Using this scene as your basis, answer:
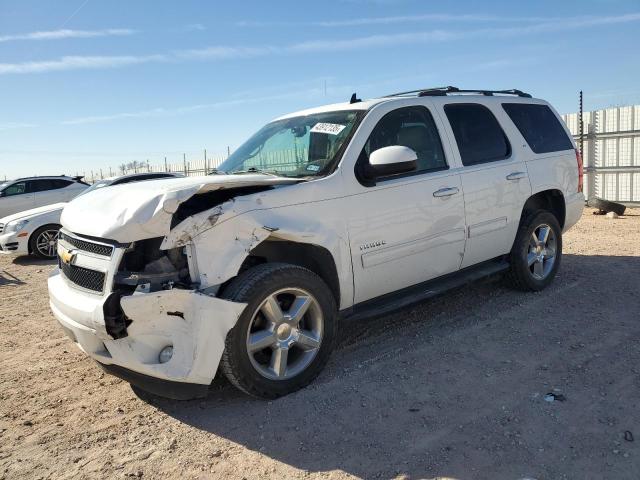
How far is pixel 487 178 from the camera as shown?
15.5ft

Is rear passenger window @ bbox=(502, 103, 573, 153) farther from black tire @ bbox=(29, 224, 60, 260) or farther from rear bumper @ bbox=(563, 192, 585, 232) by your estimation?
black tire @ bbox=(29, 224, 60, 260)

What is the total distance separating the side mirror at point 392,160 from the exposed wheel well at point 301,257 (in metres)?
0.71

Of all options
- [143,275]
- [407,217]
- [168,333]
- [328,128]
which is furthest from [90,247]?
[407,217]

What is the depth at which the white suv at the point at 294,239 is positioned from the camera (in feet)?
9.95

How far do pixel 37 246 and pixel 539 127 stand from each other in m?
8.92

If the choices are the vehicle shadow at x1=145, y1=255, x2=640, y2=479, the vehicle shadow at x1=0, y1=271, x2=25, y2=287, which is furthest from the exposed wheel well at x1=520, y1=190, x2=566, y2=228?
the vehicle shadow at x1=0, y1=271, x2=25, y2=287

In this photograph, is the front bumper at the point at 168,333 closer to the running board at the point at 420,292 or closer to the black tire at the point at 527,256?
the running board at the point at 420,292

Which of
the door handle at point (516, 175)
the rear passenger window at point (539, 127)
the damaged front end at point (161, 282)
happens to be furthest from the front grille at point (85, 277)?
the rear passenger window at point (539, 127)

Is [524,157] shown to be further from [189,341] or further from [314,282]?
[189,341]

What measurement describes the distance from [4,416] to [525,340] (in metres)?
3.83

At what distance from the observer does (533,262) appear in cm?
543

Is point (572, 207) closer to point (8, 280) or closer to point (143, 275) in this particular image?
point (143, 275)

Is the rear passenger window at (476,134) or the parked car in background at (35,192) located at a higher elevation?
the rear passenger window at (476,134)

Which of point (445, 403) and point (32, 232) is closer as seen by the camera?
point (445, 403)
